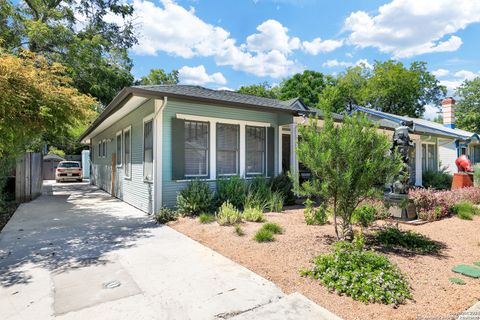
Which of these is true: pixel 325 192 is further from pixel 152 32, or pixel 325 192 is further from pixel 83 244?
pixel 152 32

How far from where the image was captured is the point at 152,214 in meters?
7.08

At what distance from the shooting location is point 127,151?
9.59m

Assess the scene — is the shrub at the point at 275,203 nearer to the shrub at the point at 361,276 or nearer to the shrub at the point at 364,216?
the shrub at the point at 364,216

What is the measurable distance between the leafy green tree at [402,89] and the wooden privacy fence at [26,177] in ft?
102

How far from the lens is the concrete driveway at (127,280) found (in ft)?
8.56

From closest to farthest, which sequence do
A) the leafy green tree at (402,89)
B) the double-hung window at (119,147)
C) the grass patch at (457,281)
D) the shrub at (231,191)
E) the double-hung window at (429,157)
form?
1. the grass patch at (457,281)
2. the shrub at (231,191)
3. the double-hung window at (119,147)
4. the double-hung window at (429,157)
5. the leafy green tree at (402,89)

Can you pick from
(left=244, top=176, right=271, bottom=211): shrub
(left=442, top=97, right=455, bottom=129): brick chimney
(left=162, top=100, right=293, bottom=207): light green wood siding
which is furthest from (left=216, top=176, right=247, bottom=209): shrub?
(left=442, top=97, right=455, bottom=129): brick chimney


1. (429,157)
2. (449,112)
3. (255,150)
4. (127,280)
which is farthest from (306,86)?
(127,280)

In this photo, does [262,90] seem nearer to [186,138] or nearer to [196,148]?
[196,148]

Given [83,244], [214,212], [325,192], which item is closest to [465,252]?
[325,192]

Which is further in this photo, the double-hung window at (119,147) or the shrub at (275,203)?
the double-hung window at (119,147)

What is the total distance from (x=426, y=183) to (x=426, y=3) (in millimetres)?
8462

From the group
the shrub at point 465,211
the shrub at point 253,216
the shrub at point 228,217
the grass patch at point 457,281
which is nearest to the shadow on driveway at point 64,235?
the shrub at point 228,217

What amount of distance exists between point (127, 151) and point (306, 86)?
24205 mm
